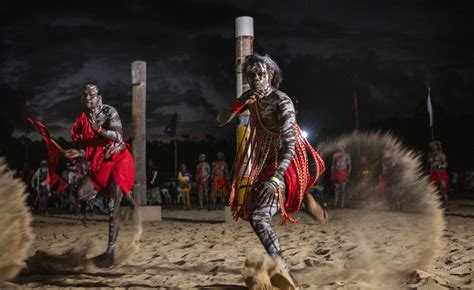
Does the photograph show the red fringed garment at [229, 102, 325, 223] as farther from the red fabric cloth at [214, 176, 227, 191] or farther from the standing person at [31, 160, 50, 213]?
the standing person at [31, 160, 50, 213]

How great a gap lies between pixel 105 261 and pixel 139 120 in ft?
20.0

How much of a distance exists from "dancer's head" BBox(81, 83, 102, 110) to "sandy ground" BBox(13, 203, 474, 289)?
164 cm

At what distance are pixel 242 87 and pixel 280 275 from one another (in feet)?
19.2

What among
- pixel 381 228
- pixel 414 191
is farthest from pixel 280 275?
pixel 381 228

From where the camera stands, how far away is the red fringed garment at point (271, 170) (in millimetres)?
4016

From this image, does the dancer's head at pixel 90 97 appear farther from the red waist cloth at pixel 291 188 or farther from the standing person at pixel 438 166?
the standing person at pixel 438 166

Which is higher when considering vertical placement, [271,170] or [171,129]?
[171,129]

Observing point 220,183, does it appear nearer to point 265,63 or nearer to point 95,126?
point 95,126

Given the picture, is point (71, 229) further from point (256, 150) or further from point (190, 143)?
point (190, 143)

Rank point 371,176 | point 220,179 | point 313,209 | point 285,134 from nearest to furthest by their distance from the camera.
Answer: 1. point 285,134
2. point 313,209
3. point 371,176
4. point 220,179

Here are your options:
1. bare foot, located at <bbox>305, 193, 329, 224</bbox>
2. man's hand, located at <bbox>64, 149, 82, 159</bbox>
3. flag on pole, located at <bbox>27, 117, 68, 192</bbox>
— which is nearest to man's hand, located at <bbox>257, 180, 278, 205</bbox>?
bare foot, located at <bbox>305, 193, 329, 224</bbox>

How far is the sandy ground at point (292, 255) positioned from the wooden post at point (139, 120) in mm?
1807

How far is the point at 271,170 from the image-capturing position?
400 cm

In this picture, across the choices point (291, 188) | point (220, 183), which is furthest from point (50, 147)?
point (220, 183)
